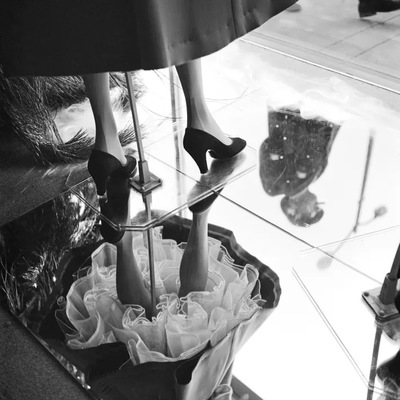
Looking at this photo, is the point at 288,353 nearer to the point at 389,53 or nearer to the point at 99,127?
Answer: the point at 99,127

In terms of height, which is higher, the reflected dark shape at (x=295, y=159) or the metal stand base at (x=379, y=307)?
the metal stand base at (x=379, y=307)

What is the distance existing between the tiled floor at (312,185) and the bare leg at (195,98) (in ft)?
0.45

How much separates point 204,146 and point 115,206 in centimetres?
24

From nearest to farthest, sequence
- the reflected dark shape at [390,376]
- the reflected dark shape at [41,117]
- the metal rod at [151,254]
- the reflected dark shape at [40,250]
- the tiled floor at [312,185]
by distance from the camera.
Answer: the reflected dark shape at [390,376] → the tiled floor at [312,185] → the metal rod at [151,254] → the reflected dark shape at [40,250] → the reflected dark shape at [41,117]

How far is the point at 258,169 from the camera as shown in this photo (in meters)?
1.66

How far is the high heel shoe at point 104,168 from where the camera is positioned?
4.86ft

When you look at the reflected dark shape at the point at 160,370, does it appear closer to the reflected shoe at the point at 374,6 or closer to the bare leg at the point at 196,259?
the bare leg at the point at 196,259

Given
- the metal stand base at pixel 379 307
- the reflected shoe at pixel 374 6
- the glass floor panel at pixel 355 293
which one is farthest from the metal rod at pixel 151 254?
the reflected shoe at pixel 374 6

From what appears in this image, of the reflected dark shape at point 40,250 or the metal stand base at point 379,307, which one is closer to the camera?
the metal stand base at point 379,307

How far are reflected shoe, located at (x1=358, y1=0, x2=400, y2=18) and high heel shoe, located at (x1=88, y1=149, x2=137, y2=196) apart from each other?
1.17m

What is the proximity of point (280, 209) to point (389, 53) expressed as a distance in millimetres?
909

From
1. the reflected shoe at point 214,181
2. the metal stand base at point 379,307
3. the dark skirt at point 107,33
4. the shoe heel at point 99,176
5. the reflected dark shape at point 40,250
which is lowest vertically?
the reflected dark shape at point 40,250

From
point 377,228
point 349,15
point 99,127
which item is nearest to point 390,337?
point 377,228

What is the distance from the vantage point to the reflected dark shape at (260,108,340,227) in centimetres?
159
